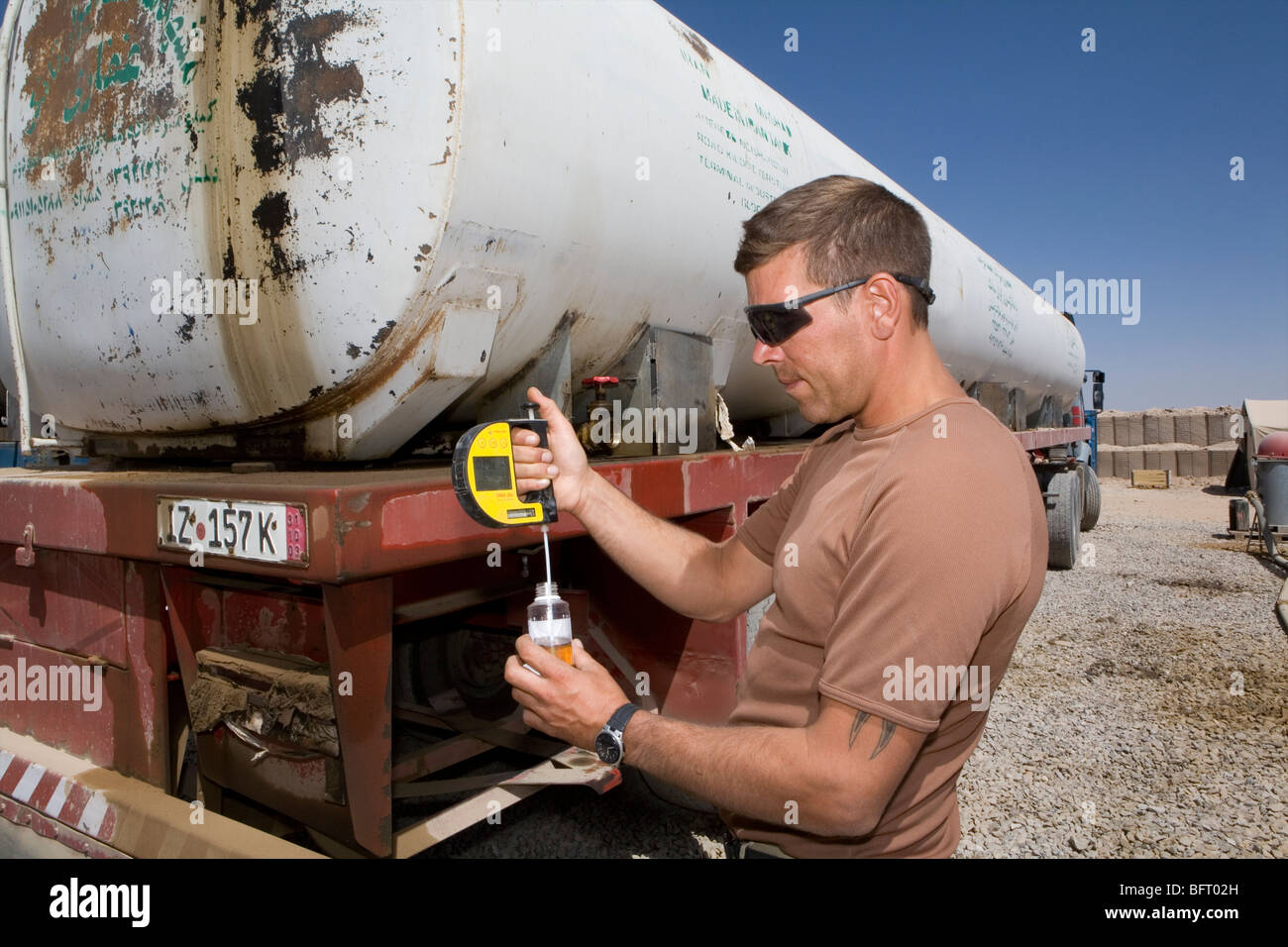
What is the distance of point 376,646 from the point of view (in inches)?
72.1

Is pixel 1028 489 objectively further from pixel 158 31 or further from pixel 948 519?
pixel 158 31

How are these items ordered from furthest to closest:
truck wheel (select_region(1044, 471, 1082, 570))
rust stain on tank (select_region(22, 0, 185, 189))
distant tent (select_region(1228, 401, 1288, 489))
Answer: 1. distant tent (select_region(1228, 401, 1288, 489))
2. truck wheel (select_region(1044, 471, 1082, 570))
3. rust stain on tank (select_region(22, 0, 185, 189))

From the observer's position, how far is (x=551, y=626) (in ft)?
4.82

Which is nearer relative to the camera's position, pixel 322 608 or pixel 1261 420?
pixel 322 608

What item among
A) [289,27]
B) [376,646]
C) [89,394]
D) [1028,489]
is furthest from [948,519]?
[89,394]

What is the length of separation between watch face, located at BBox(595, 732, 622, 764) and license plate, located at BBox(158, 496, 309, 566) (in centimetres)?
67

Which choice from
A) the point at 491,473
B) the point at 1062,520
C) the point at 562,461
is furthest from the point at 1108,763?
the point at 1062,520

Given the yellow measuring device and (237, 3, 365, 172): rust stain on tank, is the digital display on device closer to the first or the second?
the yellow measuring device

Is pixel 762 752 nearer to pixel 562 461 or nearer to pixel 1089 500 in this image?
pixel 562 461

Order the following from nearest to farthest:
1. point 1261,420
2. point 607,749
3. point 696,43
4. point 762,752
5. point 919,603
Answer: point 919,603, point 762,752, point 607,749, point 696,43, point 1261,420

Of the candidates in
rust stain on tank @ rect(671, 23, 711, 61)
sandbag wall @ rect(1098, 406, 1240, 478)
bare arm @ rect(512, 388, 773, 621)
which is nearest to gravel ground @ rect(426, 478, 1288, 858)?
bare arm @ rect(512, 388, 773, 621)

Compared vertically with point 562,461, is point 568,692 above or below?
below

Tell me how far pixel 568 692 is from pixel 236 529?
808 millimetres

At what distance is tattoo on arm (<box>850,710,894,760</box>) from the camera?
117cm
